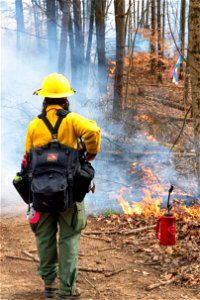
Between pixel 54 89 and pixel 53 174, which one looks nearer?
pixel 53 174

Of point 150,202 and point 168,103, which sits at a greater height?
point 168,103

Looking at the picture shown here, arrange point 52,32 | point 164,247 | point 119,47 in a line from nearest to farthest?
point 164,247 < point 119,47 < point 52,32

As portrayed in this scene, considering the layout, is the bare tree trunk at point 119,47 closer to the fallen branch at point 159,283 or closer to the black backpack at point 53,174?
the fallen branch at point 159,283

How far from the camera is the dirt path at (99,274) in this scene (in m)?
4.03

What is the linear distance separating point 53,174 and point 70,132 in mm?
406

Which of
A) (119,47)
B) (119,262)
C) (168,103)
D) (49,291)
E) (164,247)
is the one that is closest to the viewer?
(49,291)

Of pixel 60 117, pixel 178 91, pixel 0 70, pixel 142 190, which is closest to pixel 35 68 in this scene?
pixel 0 70

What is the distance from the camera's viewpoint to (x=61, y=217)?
3.75 metres

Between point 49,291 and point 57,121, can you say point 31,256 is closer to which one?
point 49,291

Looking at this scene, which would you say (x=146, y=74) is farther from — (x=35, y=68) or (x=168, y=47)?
(x=35, y=68)

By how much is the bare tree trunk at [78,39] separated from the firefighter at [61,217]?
11.9 m

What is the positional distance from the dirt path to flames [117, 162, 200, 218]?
1083 millimetres

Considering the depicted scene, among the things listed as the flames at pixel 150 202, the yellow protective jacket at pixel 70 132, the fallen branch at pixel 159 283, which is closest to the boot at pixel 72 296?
the fallen branch at pixel 159 283

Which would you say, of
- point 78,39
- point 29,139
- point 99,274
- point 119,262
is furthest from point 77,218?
point 78,39
